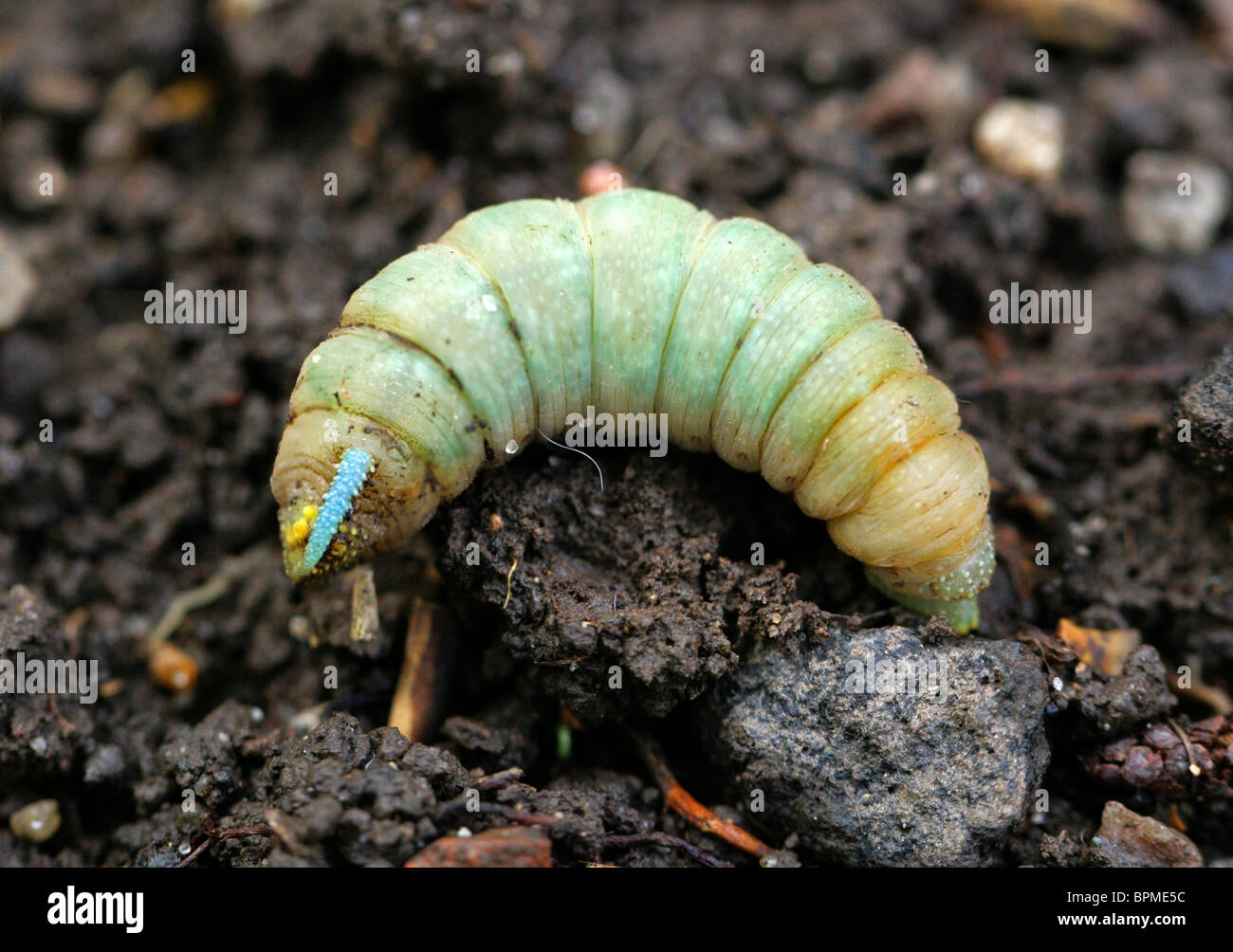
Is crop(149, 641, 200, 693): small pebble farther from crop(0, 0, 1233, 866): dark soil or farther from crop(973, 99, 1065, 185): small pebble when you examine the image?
crop(973, 99, 1065, 185): small pebble

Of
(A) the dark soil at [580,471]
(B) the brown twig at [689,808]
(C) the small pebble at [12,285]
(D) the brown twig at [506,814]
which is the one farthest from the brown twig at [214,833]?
(C) the small pebble at [12,285]

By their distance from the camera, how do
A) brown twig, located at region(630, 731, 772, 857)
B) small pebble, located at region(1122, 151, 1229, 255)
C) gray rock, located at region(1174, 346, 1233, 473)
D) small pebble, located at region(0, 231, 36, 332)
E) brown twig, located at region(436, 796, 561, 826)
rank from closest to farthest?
1. brown twig, located at region(436, 796, 561, 826)
2. brown twig, located at region(630, 731, 772, 857)
3. gray rock, located at region(1174, 346, 1233, 473)
4. small pebble, located at region(0, 231, 36, 332)
5. small pebble, located at region(1122, 151, 1229, 255)

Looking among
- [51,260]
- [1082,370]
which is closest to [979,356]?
[1082,370]

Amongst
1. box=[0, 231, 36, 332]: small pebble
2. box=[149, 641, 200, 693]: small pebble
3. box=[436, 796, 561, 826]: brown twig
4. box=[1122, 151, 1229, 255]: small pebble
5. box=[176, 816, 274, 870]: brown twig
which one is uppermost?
box=[1122, 151, 1229, 255]: small pebble

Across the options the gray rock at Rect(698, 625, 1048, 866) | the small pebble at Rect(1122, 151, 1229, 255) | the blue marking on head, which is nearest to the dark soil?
the gray rock at Rect(698, 625, 1048, 866)

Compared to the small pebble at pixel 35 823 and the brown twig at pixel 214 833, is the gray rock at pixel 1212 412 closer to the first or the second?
the brown twig at pixel 214 833

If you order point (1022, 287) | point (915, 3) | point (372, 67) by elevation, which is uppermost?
point (915, 3)
